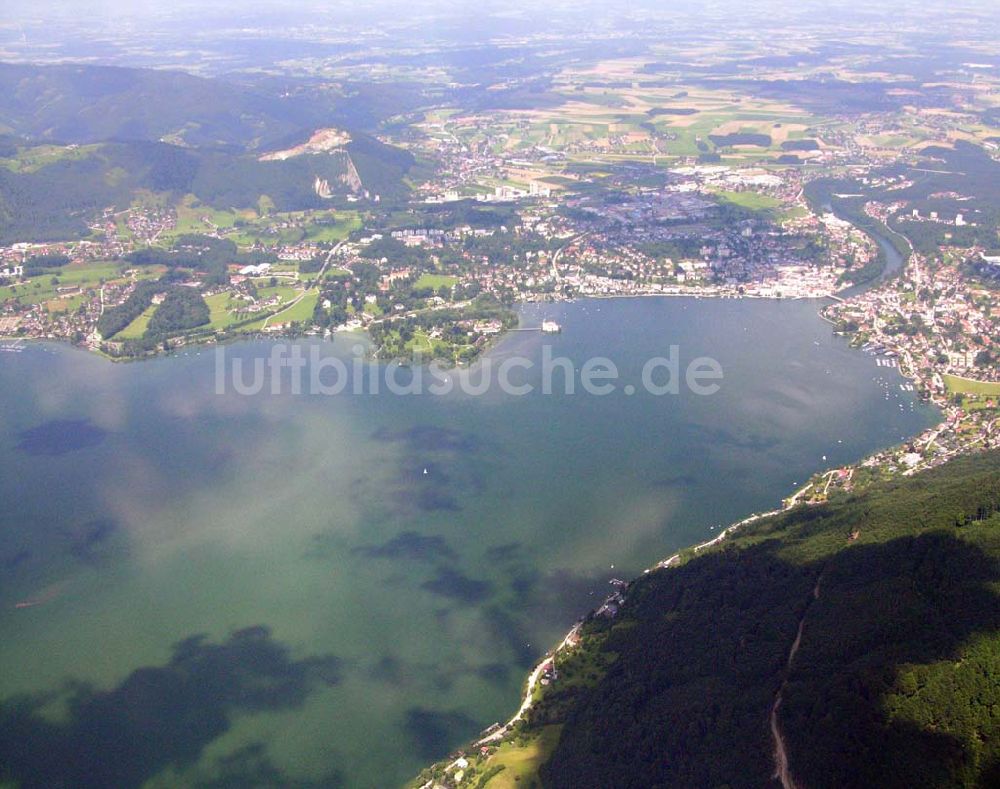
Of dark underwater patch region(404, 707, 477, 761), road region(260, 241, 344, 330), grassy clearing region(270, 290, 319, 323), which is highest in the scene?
dark underwater patch region(404, 707, 477, 761)

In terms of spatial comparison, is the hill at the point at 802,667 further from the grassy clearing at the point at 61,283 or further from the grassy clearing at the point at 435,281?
the grassy clearing at the point at 61,283

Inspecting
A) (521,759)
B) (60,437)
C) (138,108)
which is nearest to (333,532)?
(521,759)

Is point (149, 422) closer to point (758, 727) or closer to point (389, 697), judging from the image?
point (389, 697)

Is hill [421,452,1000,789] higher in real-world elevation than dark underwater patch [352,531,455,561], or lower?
higher

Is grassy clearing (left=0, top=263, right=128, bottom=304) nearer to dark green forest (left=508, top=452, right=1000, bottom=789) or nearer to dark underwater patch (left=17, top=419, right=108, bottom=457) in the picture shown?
dark underwater patch (left=17, top=419, right=108, bottom=457)

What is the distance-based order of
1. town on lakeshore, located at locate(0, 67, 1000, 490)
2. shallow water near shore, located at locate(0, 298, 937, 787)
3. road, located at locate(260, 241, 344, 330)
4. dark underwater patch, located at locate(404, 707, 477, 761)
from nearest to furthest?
dark underwater patch, located at locate(404, 707, 477, 761) → shallow water near shore, located at locate(0, 298, 937, 787) → town on lakeshore, located at locate(0, 67, 1000, 490) → road, located at locate(260, 241, 344, 330)

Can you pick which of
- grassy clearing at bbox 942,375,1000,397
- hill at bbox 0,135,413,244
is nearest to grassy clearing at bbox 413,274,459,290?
hill at bbox 0,135,413,244

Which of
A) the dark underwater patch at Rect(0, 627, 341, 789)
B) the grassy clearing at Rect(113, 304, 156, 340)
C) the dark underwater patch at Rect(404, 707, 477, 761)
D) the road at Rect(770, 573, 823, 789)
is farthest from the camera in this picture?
the grassy clearing at Rect(113, 304, 156, 340)

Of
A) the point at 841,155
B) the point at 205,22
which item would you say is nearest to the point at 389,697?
the point at 841,155
